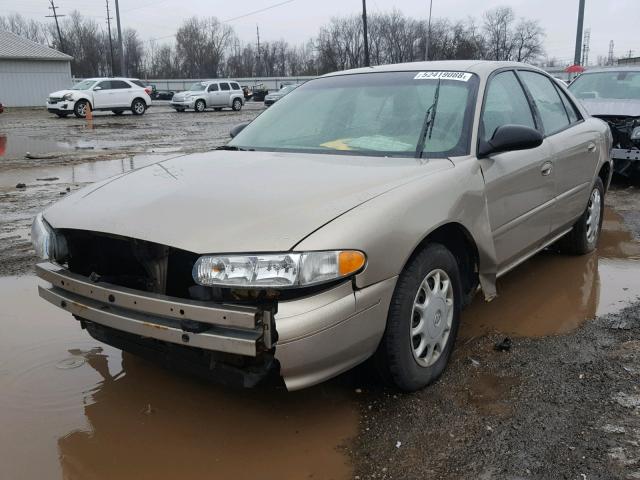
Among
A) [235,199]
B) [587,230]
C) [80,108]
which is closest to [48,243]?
[235,199]

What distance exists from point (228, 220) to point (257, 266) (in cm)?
29

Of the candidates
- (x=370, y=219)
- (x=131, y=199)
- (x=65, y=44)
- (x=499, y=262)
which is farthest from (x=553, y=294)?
(x=65, y=44)

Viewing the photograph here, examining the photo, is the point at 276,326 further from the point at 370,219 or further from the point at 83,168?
the point at 83,168

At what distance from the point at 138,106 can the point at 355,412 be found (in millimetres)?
29530

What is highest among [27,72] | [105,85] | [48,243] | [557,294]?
[27,72]

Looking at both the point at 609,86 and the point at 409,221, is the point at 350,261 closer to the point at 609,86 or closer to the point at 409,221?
the point at 409,221

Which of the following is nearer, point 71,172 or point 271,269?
point 271,269

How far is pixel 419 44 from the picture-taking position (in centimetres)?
7888

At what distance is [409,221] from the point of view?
2.69 metres

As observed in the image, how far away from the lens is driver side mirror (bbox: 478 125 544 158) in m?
3.32

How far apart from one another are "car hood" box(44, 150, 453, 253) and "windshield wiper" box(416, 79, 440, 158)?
154 mm

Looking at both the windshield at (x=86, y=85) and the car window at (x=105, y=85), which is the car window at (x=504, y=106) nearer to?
the car window at (x=105, y=85)

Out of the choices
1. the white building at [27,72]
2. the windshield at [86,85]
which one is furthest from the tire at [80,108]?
the white building at [27,72]

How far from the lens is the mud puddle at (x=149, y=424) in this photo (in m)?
2.48
